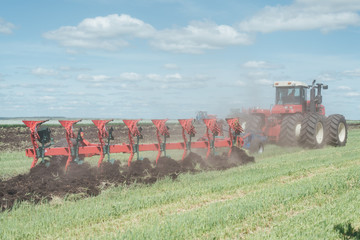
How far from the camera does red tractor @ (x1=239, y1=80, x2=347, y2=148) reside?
13.4m

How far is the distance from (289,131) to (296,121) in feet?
1.43

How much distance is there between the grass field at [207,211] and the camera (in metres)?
4.78

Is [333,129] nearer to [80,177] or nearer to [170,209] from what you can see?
[80,177]

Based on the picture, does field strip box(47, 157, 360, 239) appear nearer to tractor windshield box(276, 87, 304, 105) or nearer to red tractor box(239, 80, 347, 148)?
red tractor box(239, 80, 347, 148)

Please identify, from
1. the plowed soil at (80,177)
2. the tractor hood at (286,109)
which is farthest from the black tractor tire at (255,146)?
the plowed soil at (80,177)

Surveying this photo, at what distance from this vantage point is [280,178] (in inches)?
321

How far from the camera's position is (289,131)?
43.9ft

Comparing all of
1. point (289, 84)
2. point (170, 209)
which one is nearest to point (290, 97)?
point (289, 84)

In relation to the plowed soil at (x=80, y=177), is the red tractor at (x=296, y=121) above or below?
above

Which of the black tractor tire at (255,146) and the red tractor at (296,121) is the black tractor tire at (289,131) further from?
the black tractor tire at (255,146)

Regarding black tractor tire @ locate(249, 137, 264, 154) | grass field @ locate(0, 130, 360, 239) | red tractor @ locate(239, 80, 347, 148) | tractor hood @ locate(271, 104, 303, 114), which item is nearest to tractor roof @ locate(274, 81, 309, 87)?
red tractor @ locate(239, 80, 347, 148)

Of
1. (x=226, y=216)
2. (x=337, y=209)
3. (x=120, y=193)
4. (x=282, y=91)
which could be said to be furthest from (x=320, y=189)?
(x=282, y=91)

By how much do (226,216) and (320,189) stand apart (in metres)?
2.25

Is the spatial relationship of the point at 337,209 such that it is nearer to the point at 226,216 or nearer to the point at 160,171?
the point at 226,216
